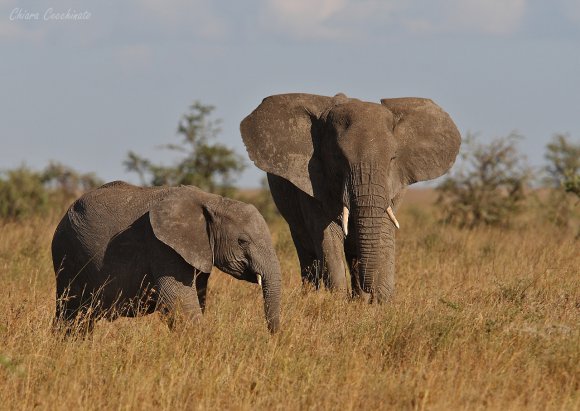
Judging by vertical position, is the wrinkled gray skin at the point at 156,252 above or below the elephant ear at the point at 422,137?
below

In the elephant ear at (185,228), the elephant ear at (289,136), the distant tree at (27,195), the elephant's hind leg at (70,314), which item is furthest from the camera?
the distant tree at (27,195)

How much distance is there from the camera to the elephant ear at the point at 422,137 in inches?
447

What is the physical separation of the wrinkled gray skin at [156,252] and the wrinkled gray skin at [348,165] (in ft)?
6.63

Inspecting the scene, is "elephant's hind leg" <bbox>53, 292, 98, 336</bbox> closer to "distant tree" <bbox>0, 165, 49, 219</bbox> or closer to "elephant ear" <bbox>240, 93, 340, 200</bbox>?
"elephant ear" <bbox>240, 93, 340, 200</bbox>

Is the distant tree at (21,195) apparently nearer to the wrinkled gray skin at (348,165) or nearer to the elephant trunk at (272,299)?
the wrinkled gray skin at (348,165)

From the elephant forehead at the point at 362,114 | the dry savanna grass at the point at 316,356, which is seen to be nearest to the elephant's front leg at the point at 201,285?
the dry savanna grass at the point at 316,356

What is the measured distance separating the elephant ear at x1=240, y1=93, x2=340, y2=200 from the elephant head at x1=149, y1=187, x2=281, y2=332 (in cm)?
259

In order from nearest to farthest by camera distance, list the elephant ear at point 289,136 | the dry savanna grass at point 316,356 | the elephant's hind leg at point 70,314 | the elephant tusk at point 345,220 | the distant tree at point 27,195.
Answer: the dry savanna grass at point 316,356
the elephant's hind leg at point 70,314
the elephant tusk at point 345,220
the elephant ear at point 289,136
the distant tree at point 27,195

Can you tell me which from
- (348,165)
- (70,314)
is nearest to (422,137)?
(348,165)

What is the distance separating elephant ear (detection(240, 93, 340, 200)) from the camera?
37.1 feet

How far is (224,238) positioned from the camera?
8602 mm

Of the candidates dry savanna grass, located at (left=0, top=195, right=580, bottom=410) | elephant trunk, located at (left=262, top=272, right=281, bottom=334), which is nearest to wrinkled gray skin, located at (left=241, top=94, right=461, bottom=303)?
dry savanna grass, located at (left=0, top=195, right=580, bottom=410)

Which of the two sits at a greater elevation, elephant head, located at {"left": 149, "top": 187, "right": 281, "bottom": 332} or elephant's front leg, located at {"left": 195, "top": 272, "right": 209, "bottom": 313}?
elephant head, located at {"left": 149, "top": 187, "right": 281, "bottom": 332}

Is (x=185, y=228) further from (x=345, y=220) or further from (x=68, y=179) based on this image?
(x=68, y=179)
